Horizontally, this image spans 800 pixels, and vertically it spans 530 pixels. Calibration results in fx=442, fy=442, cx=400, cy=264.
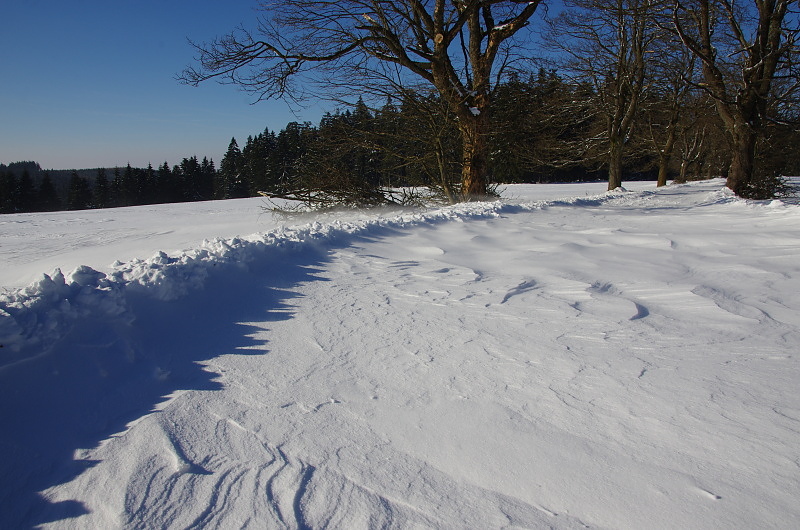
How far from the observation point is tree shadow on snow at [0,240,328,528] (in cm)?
147

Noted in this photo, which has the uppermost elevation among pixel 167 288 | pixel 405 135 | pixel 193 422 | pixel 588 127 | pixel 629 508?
→ pixel 588 127

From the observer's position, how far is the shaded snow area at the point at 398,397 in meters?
1.38

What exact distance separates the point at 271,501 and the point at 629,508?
110cm

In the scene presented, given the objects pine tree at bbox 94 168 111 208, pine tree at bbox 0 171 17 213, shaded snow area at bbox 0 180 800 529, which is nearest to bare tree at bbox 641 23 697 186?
shaded snow area at bbox 0 180 800 529

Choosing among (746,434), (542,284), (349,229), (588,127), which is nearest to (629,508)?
(746,434)

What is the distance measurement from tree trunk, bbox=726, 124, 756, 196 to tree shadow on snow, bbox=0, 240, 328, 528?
11.5 m

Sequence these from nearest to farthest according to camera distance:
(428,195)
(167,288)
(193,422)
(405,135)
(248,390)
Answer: (193,422) → (248,390) → (167,288) → (405,135) → (428,195)

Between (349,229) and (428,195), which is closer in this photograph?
(349,229)

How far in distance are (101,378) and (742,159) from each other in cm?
1294

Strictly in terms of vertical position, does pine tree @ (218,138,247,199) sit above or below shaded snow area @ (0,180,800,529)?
above

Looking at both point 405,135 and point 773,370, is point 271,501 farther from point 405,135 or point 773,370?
point 405,135

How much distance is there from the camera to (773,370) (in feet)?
6.90

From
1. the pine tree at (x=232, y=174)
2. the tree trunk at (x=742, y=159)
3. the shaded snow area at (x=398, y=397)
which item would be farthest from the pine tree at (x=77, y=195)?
the tree trunk at (x=742, y=159)

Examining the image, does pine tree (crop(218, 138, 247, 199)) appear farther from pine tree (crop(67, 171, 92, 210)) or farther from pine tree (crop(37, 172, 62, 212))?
pine tree (crop(37, 172, 62, 212))
